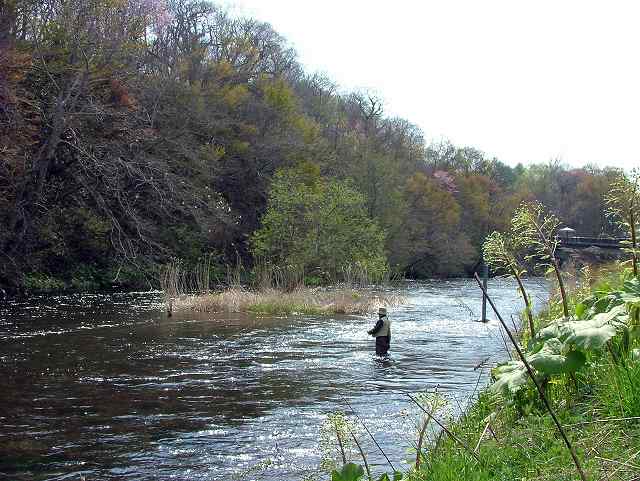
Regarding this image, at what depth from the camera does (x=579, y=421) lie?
18.4ft

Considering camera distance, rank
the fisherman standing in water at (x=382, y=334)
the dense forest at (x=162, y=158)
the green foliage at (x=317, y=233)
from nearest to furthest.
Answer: the fisherman standing in water at (x=382, y=334), the dense forest at (x=162, y=158), the green foliage at (x=317, y=233)

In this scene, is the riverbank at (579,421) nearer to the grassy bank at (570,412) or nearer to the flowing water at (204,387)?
the grassy bank at (570,412)

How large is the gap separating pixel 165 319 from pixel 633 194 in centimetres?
1954

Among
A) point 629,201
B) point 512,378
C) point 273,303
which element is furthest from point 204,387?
point 273,303

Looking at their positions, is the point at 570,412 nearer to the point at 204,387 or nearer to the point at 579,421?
the point at 579,421

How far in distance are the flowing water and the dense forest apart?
7923 millimetres

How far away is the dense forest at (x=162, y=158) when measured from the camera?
3061cm

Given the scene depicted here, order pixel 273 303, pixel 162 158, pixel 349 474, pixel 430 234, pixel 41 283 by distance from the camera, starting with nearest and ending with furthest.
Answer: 1. pixel 349 474
2. pixel 273 303
3. pixel 41 283
4. pixel 162 158
5. pixel 430 234

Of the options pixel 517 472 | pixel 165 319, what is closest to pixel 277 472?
pixel 517 472

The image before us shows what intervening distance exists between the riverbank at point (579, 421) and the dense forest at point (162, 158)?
16.1 m

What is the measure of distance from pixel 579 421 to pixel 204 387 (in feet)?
28.4

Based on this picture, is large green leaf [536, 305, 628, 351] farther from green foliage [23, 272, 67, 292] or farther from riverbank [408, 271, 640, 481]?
green foliage [23, 272, 67, 292]

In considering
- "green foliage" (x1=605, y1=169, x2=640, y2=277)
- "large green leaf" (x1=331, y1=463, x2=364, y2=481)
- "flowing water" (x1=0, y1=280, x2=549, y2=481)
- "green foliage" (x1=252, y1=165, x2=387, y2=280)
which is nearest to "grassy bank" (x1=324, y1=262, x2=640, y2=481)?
"large green leaf" (x1=331, y1=463, x2=364, y2=481)

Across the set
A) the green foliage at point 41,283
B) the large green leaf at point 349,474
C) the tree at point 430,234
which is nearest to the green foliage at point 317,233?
the green foliage at point 41,283
